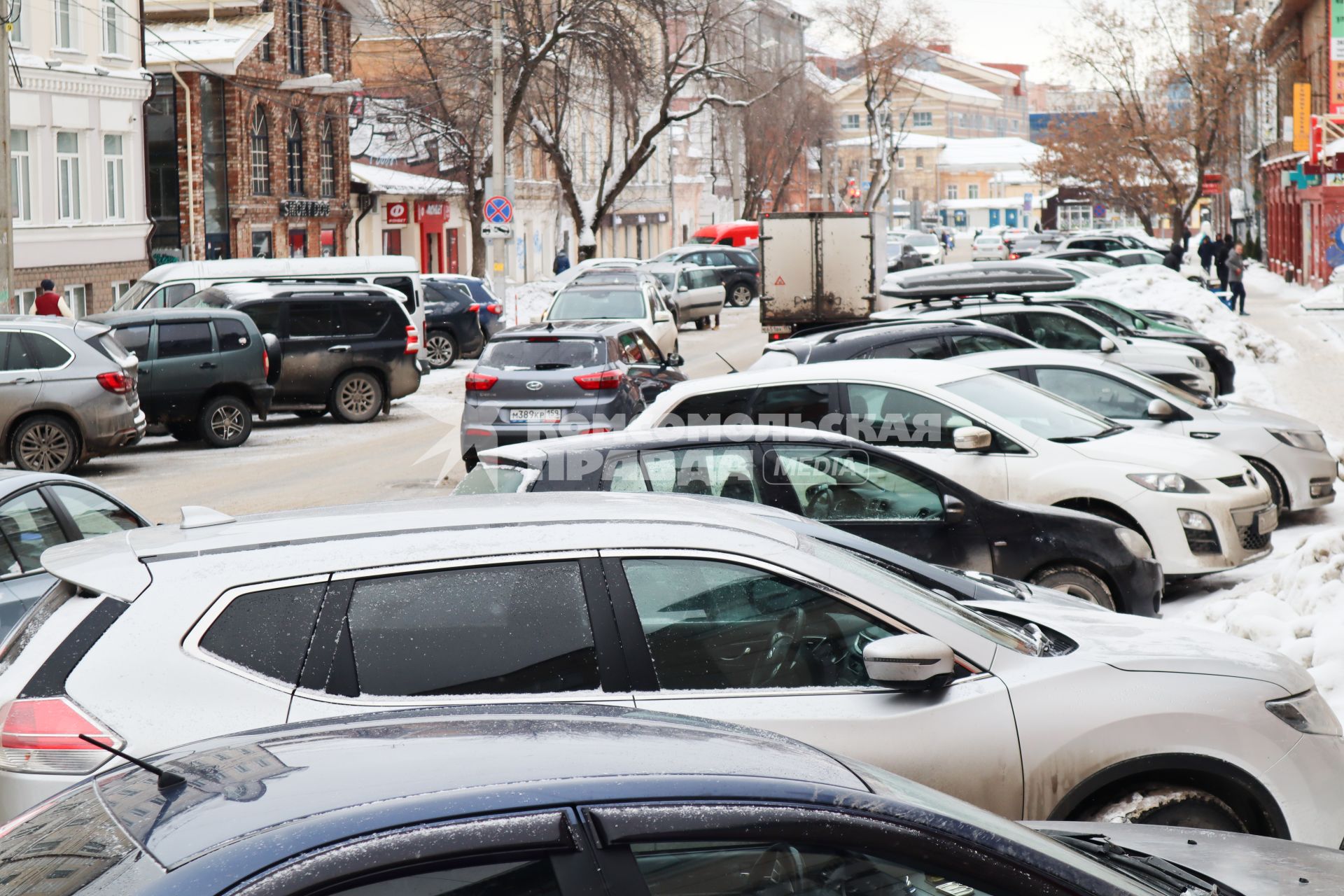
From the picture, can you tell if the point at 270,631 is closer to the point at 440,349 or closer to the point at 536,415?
the point at 536,415

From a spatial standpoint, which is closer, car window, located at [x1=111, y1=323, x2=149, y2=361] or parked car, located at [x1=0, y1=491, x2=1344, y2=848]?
parked car, located at [x1=0, y1=491, x2=1344, y2=848]

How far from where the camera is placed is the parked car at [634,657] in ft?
13.8

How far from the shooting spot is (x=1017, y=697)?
479 centimetres

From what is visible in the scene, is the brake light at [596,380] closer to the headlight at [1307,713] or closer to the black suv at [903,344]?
the black suv at [903,344]

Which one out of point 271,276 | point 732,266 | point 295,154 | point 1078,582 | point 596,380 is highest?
point 295,154

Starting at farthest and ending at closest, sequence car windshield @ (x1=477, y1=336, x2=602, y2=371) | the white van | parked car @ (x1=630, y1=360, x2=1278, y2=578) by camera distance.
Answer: the white van < car windshield @ (x1=477, y1=336, x2=602, y2=371) < parked car @ (x1=630, y1=360, x2=1278, y2=578)

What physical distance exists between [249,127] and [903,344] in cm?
3244

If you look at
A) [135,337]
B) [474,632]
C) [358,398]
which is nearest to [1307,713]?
[474,632]

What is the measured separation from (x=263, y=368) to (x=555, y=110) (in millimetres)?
27641

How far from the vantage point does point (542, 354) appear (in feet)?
54.7

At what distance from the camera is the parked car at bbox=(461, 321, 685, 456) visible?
16.2 meters

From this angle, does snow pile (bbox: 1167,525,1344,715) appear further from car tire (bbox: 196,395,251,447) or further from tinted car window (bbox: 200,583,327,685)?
car tire (bbox: 196,395,251,447)

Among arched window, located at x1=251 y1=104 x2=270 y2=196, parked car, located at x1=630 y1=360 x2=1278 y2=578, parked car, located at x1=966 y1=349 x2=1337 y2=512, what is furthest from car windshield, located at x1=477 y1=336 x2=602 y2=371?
arched window, located at x1=251 y1=104 x2=270 y2=196

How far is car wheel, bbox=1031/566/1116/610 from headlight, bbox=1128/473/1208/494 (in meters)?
1.60
